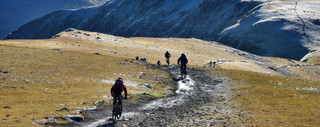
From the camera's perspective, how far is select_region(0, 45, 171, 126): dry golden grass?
89.2 ft

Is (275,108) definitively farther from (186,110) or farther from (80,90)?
(80,90)

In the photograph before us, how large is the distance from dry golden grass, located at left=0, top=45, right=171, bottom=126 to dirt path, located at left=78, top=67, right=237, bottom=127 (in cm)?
309

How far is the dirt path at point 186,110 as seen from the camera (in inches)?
982

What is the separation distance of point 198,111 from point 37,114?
45.0 feet

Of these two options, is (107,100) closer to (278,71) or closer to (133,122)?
(133,122)

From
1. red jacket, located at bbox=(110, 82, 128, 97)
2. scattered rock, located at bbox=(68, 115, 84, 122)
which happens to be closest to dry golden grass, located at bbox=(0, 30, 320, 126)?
scattered rock, located at bbox=(68, 115, 84, 122)

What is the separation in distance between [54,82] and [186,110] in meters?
19.8

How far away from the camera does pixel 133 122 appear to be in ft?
83.1

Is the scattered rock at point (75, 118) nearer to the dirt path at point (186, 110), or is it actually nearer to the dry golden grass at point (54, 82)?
the dry golden grass at point (54, 82)

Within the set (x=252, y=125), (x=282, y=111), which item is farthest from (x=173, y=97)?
(x=252, y=125)

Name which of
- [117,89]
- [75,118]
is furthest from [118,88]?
[75,118]

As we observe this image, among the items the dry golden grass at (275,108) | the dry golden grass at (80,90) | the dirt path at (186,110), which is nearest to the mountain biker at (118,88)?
the dirt path at (186,110)

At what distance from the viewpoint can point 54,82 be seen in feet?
137

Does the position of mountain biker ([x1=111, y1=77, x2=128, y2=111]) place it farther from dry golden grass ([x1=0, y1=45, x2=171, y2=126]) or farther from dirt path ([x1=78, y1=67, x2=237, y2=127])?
dry golden grass ([x1=0, y1=45, x2=171, y2=126])
